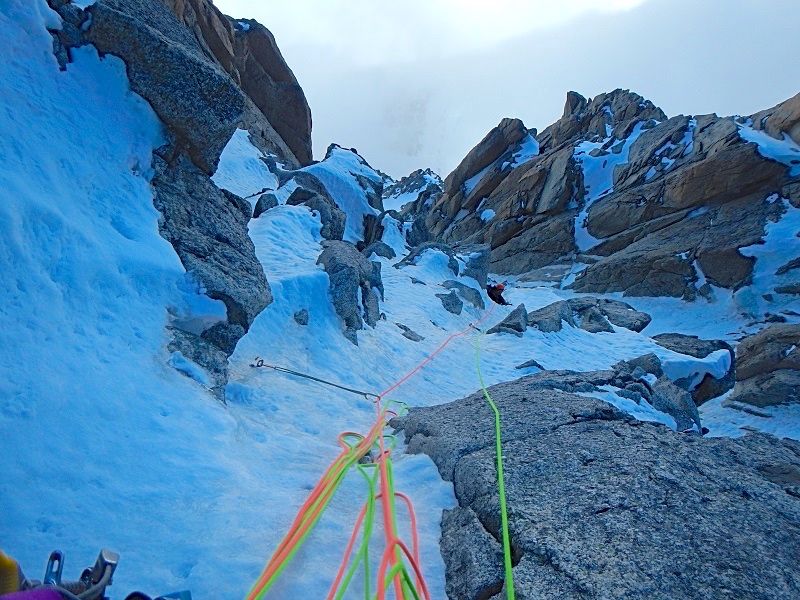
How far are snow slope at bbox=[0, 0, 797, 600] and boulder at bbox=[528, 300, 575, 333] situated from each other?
8.16m

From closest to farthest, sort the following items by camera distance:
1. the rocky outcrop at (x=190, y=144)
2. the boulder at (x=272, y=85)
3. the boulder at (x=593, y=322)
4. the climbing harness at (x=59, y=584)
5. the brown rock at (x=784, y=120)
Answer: the climbing harness at (x=59, y=584) → the rocky outcrop at (x=190, y=144) → the boulder at (x=593, y=322) → the brown rock at (x=784, y=120) → the boulder at (x=272, y=85)

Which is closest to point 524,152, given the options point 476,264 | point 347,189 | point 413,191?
point 413,191

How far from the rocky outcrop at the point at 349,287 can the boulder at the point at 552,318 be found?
653 centimetres

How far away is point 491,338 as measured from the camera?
46.8ft

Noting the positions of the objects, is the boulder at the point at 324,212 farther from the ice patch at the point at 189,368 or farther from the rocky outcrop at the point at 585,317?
the ice patch at the point at 189,368

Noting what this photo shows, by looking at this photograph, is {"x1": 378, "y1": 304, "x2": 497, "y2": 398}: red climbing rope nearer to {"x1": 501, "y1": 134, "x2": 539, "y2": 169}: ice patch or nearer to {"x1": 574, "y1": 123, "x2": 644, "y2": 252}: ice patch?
{"x1": 574, "y1": 123, "x2": 644, "y2": 252}: ice patch

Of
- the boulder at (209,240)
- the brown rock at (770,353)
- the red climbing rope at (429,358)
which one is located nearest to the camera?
the boulder at (209,240)

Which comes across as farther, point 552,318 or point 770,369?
point 770,369

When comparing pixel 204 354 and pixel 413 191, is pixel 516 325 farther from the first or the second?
pixel 413 191

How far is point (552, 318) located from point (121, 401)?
46.2ft

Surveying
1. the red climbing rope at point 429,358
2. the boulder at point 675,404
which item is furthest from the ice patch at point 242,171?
the boulder at point 675,404

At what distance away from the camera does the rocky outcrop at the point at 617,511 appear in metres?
2.53

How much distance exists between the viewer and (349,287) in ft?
30.3

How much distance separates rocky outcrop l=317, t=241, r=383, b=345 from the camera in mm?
9047
